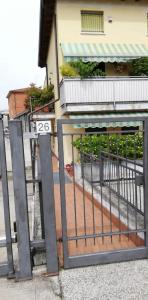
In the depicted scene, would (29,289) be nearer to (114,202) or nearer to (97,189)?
(114,202)

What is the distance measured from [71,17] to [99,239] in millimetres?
12308

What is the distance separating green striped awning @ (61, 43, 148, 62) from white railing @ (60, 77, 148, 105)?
3.39 feet

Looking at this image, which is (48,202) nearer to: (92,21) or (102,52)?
(102,52)

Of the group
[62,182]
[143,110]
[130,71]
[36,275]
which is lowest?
[36,275]

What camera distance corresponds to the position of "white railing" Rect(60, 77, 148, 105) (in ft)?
40.9

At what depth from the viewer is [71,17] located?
1366 centimetres

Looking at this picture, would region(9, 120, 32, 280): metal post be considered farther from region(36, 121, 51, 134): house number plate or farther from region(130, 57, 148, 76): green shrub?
region(130, 57, 148, 76): green shrub

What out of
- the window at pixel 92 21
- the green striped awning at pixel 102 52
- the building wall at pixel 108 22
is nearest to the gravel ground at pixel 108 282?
the green striped awning at pixel 102 52

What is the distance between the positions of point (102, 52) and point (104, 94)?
6.96 ft

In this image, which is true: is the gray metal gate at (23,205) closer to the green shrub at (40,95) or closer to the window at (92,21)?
the window at (92,21)

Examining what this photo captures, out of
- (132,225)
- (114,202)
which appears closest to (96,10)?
(114,202)

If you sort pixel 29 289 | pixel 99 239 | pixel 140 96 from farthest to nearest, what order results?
pixel 140 96
pixel 99 239
pixel 29 289

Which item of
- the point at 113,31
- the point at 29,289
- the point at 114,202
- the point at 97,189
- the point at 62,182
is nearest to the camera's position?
the point at 29,289

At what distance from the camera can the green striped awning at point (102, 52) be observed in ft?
41.5
